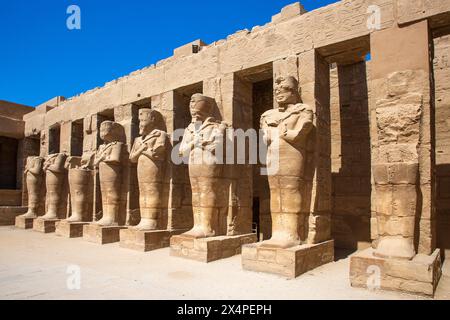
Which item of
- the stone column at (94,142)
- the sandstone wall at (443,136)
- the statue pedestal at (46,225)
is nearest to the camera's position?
the sandstone wall at (443,136)

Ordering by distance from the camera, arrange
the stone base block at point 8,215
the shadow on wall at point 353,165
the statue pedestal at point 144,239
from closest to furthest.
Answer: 1. the statue pedestal at point 144,239
2. the shadow on wall at point 353,165
3. the stone base block at point 8,215

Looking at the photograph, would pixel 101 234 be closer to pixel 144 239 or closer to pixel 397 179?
pixel 144 239

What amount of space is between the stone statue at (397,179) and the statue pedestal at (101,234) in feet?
18.2

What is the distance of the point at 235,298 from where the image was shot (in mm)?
3697

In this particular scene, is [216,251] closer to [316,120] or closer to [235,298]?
[235,298]

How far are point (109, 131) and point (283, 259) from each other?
5399 mm

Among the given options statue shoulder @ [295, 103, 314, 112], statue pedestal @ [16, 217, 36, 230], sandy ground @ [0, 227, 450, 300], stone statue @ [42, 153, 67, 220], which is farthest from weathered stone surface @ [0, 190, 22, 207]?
statue shoulder @ [295, 103, 314, 112]

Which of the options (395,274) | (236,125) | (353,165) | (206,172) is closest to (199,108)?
(236,125)

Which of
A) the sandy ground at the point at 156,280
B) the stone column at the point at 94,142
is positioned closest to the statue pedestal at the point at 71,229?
the stone column at the point at 94,142

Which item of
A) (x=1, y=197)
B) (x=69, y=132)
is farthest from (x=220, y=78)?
(x=1, y=197)

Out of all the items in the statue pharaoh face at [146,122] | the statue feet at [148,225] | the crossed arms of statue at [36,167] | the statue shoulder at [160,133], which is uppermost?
the statue pharaoh face at [146,122]

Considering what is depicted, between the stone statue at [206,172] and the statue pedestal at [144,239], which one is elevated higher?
the stone statue at [206,172]

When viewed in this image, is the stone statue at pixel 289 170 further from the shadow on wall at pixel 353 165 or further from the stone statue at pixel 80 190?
the stone statue at pixel 80 190

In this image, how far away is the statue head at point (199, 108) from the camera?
249 inches
